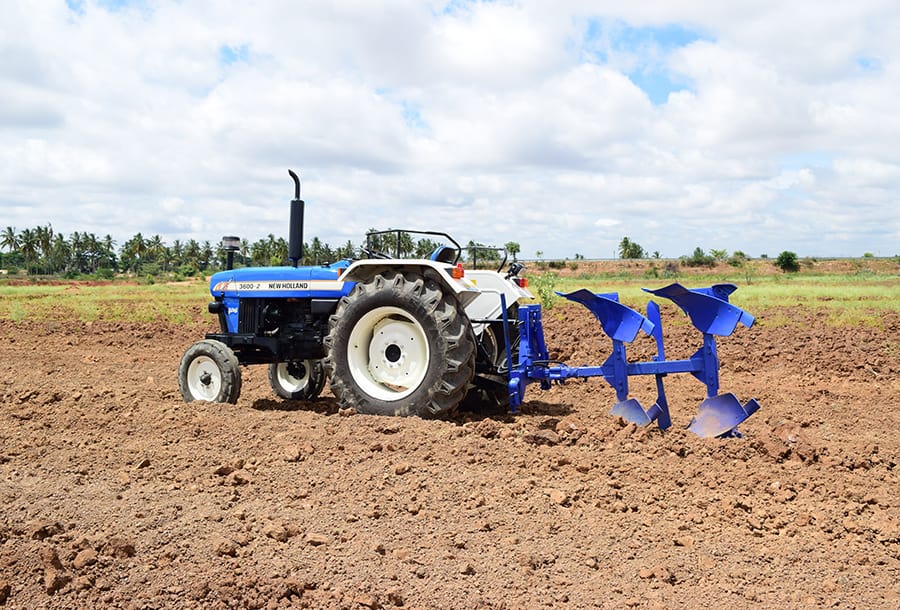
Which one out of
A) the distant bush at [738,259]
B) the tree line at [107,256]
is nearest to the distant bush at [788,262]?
the distant bush at [738,259]

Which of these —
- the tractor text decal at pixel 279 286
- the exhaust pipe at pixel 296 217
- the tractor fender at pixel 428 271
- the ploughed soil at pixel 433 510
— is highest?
the exhaust pipe at pixel 296 217

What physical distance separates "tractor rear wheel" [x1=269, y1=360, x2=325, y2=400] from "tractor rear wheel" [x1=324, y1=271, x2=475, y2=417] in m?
1.58

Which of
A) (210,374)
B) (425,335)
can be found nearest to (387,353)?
(425,335)

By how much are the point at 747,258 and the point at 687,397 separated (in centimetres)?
8817

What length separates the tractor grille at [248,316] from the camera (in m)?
7.88

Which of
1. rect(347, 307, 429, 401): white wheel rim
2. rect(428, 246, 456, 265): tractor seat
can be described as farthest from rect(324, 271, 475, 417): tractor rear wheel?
rect(428, 246, 456, 265): tractor seat

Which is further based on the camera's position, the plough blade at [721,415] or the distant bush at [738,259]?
the distant bush at [738,259]

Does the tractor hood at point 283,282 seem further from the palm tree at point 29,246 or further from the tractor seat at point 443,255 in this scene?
the palm tree at point 29,246

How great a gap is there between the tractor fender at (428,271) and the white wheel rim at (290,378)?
1768 mm

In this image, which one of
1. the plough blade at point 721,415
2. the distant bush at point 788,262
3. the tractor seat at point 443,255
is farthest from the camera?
the distant bush at point 788,262

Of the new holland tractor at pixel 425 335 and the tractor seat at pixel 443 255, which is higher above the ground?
the tractor seat at pixel 443 255

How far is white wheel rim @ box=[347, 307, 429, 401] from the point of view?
255 inches

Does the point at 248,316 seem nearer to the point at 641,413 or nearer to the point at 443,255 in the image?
the point at 443,255

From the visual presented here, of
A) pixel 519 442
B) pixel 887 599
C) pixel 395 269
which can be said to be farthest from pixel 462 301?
pixel 887 599
